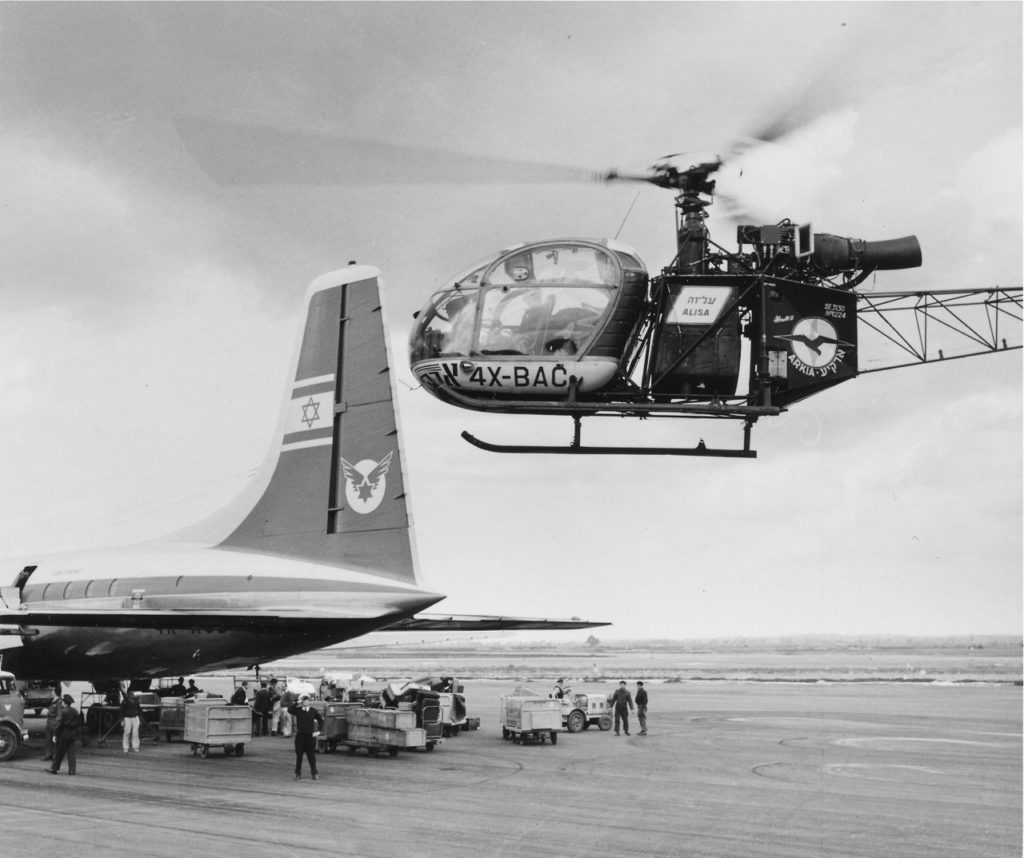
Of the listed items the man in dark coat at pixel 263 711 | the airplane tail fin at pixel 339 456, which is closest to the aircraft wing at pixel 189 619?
the airplane tail fin at pixel 339 456

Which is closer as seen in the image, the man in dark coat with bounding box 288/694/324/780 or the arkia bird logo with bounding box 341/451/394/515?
the man in dark coat with bounding box 288/694/324/780

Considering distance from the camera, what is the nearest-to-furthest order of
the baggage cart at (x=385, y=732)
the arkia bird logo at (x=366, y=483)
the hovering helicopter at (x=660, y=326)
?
the hovering helicopter at (x=660, y=326) < the arkia bird logo at (x=366, y=483) < the baggage cart at (x=385, y=732)

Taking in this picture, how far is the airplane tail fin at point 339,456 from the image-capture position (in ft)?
66.4

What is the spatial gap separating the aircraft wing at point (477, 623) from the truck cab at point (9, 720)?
856 cm

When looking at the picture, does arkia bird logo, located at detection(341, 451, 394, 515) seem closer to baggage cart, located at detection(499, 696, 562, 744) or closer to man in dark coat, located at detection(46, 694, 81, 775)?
man in dark coat, located at detection(46, 694, 81, 775)

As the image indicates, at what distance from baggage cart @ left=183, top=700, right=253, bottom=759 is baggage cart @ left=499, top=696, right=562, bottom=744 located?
7064mm

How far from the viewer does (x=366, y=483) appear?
67.6ft

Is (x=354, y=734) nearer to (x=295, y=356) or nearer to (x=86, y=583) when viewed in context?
(x=86, y=583)

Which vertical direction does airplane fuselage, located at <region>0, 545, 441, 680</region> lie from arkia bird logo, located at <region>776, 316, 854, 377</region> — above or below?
below

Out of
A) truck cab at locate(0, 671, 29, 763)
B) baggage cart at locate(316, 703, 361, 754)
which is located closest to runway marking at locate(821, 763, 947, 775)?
baggage cart at locate(316, 703, 361, 754)

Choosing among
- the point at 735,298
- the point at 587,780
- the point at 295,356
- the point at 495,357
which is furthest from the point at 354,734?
the point at 735,298

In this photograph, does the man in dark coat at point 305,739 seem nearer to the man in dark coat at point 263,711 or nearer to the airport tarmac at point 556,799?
the airport tarmac at point 556,799

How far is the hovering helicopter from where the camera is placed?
55.2 ft

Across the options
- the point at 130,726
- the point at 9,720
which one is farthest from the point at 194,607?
the point at 9,720
